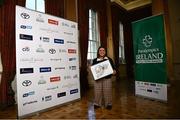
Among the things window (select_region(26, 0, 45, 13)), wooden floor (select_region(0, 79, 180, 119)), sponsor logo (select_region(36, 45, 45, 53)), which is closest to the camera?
wooden floor (select_region(0, 79, 180, 119))

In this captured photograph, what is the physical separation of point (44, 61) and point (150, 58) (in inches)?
101

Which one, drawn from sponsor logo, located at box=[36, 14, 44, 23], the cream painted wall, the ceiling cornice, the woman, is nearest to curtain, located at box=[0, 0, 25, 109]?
sponsor logo, located at box=[36, 14, 44, 23]

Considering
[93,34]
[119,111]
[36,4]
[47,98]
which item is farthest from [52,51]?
[93,34]

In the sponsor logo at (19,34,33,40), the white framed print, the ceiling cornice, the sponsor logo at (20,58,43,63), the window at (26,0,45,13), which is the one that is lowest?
the white framed print

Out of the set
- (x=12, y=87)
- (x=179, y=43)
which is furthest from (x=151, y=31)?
(x=179, y=43)

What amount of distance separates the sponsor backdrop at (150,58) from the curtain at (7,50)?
321 centimetres

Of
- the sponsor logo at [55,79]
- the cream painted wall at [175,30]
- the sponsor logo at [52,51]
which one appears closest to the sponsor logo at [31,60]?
the sponsor logo at [52,51]

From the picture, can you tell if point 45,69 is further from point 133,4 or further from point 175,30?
point 133,4

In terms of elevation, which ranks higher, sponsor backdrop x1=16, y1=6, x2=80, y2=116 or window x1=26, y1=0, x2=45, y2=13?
window x1=26, y1=0, x2=45, y2=13

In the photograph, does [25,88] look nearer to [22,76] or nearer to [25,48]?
[22,76]

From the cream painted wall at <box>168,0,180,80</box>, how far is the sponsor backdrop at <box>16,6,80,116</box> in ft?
19.0

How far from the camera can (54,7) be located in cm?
528

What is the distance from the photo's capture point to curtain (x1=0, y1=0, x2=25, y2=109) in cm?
403

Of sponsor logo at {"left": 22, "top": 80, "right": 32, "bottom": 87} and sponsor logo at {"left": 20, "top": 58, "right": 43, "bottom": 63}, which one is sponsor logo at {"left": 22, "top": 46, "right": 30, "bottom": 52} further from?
sponsor logo at {"left": 22, "top": 80, "right": 32, "bottom": 87}
